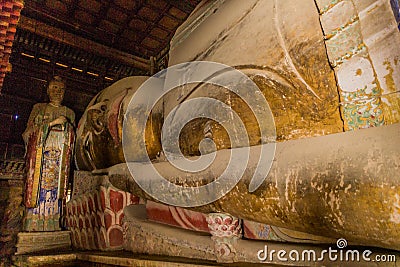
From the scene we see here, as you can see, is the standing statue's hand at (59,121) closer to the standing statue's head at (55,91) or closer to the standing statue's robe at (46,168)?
the standing statue's robe at (46,168)

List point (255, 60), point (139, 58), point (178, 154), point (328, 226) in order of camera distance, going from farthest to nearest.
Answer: point (139, 58) < point (178, 154) < point (255, 60) < point (328, 226)

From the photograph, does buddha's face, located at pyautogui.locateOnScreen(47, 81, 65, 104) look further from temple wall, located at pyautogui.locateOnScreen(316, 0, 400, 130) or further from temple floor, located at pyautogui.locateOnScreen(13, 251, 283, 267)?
temple wall, located at pyautogui.locateOnScreen(316, 0, 400, 130)

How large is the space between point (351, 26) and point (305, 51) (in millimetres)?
183

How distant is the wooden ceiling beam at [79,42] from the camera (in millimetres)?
4312

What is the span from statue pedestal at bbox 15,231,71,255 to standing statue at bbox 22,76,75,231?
4.2 inches

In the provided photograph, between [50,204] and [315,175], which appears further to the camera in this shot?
[50,204]

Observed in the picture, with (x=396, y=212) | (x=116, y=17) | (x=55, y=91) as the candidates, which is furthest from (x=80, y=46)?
(x=396, y=212)

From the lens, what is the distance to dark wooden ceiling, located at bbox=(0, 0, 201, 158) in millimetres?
4301

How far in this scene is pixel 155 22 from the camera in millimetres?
4656

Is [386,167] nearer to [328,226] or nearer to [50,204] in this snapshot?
[328,226]

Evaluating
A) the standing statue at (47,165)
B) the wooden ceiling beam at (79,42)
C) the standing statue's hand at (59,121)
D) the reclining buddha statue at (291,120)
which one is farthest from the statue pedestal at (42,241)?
the wooden ceiling beam at (79,42)

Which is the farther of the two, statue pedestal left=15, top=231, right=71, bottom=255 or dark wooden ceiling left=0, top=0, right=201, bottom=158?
dark wooden ceiling left=0, top=0, right=201, bottom=158

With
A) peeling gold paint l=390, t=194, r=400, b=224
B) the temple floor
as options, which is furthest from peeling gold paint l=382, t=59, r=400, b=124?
the temple floor

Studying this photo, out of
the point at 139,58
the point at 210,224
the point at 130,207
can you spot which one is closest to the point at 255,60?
the point at 210,224
